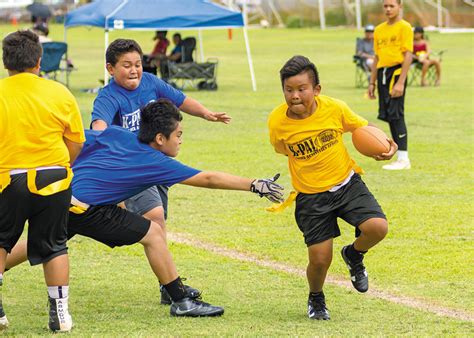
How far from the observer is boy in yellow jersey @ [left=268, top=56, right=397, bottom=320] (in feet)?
23.0

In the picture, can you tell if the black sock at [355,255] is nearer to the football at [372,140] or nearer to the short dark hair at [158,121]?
the football at [372,140]

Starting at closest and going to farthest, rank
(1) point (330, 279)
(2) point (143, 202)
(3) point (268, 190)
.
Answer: (3) point (268, 190)
(2) point (143, 202)
(1) point (330, 279)

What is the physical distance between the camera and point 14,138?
6.27m

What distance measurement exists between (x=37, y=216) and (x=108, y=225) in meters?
0.56

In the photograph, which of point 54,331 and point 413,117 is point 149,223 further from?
point 413,117

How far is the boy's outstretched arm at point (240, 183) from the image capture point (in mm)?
6410

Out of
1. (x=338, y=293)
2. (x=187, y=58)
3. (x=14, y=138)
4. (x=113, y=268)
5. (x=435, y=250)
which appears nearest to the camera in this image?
(x=14, y=138)

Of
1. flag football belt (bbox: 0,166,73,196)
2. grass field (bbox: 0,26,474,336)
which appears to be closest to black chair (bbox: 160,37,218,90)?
grass field (bbox: 0,26,474,336)

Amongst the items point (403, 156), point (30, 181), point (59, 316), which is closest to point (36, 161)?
point (30, 181)

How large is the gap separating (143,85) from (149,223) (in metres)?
1.27

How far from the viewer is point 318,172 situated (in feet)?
23.4

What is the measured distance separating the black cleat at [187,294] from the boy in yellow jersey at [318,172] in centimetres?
74

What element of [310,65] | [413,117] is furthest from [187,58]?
[310,65]

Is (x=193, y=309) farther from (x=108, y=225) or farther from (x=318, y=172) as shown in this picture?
(x=318, y=172)
